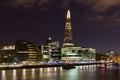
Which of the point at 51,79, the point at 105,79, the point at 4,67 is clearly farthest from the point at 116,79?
the point at 4,67

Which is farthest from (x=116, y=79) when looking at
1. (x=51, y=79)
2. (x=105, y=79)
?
(x=51, y=79)

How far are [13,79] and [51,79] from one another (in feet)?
31.1

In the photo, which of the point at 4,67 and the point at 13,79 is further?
the point at 4,67

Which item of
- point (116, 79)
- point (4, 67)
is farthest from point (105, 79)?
point (4, 67)

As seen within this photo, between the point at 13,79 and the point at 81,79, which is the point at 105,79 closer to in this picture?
the point at 81,79

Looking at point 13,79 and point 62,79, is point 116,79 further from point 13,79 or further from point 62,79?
point 13,79

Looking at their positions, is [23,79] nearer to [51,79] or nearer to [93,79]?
[51,79]

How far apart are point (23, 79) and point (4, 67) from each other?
84031mm

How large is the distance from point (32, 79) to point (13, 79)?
483cm

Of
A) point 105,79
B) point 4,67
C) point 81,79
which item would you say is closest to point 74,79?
point 81,79

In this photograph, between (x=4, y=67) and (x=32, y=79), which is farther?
(x=4, y=67)

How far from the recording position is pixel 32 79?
8988 centimetres

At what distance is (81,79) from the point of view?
295ft

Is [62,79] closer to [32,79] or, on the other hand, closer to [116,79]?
[32,79]
